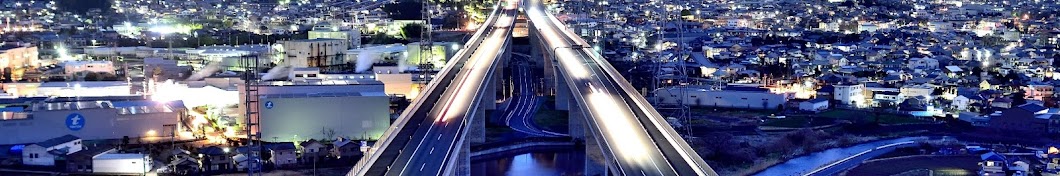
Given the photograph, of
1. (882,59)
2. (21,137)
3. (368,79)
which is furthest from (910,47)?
(21,137)

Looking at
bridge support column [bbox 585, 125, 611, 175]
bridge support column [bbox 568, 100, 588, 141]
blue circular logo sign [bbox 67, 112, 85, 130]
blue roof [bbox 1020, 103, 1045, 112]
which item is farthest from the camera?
blue roof [bbox 1020, 103, 1045, 112]

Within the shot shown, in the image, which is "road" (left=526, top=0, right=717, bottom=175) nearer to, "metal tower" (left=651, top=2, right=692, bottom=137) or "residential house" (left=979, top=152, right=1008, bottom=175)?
"metal tower" (left=651, top=2, right=692, bottom=137)

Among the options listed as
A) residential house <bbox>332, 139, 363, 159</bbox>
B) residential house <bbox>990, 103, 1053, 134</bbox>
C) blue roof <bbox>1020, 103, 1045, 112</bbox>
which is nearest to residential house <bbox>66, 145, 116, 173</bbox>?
residential house <bbox>332, 139, 363, 159</bbox>

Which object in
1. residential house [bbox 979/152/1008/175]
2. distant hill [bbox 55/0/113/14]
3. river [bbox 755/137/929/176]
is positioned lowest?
river [bbox 755/137/929/176]

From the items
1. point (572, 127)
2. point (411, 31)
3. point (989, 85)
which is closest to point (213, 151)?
point (572, 127)

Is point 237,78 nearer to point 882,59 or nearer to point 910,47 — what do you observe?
point 882,59

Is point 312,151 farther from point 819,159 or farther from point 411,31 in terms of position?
point 411,31
